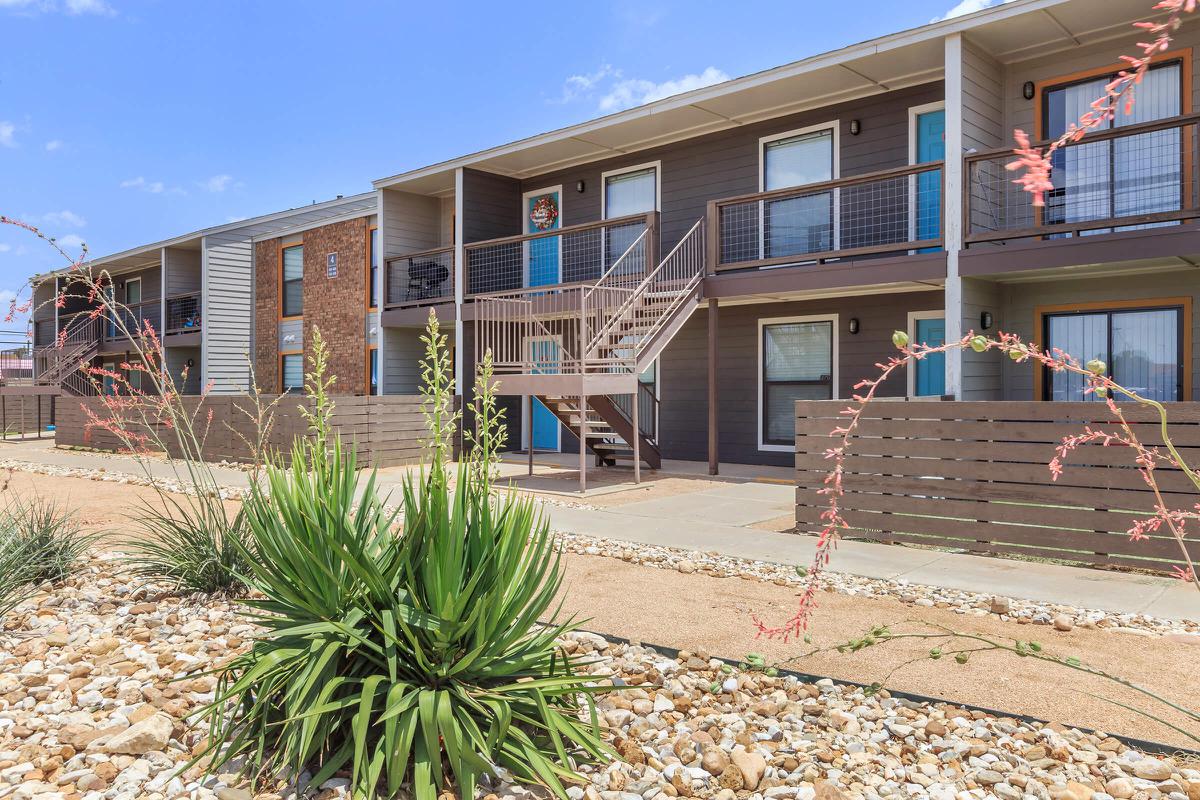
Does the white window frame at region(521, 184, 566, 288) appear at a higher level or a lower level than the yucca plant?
higher

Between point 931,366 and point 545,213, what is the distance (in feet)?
26.3

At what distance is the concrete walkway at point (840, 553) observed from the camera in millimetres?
5637

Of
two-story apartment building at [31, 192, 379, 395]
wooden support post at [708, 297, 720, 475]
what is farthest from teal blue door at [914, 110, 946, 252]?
two-story apartment building at [31, 192, 379, 395]

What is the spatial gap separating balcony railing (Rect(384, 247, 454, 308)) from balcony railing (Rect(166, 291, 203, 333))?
9291mm

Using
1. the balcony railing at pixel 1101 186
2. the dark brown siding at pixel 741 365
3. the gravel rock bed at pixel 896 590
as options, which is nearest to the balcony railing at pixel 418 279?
the dark brown siding at pixel 741 365

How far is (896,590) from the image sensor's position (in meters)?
5.77

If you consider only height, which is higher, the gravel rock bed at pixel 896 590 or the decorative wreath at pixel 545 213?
the decorative wreath at pixel 545 213

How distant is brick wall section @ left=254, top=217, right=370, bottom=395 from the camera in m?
20.4

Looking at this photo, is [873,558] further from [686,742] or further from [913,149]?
[913,149]

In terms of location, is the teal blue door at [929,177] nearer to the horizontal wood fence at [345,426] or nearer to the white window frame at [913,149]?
the white window frame at [913,149]

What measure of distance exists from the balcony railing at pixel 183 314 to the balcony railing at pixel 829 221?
17.3 m

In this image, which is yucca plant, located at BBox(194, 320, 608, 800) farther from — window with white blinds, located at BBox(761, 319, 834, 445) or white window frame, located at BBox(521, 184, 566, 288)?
white window frame, located at BBox(521, 184, 566, 288)

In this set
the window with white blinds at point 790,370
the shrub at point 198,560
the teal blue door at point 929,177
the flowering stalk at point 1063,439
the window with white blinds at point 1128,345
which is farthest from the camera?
the window with white blinds at point 790,370

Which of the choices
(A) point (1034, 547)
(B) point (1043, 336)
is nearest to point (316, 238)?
(B) point (1043, 336)
